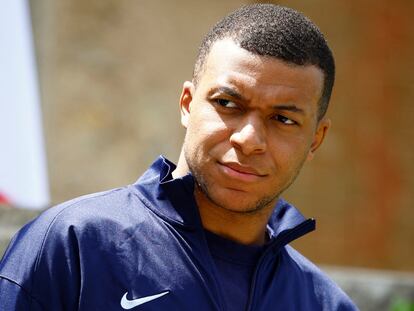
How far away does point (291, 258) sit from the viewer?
3.05 metres

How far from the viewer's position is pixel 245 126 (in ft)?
8.72

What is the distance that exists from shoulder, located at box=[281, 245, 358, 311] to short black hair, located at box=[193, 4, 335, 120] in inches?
17.4

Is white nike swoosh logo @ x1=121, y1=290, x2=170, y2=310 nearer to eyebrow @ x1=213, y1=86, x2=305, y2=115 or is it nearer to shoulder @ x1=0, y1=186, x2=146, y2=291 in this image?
shoulder @ x1=0, y1=186, x2=146, y2=291

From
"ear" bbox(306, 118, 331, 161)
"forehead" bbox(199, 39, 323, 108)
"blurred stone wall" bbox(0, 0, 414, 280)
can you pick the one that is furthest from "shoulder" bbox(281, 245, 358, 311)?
"blurred stone wall" bbox(0, 0, 414, 280)

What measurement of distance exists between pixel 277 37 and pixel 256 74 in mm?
134

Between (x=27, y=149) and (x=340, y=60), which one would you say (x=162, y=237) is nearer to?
(x=27, y=149)

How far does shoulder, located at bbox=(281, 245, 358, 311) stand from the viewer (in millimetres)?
2986

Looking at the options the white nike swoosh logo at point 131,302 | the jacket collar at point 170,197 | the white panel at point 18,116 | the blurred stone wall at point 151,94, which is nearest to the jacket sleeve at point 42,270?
the white nike swoosh logo at point 131,302

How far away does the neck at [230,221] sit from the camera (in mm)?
2777

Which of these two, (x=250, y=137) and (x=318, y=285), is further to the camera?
(x=318, y=285)

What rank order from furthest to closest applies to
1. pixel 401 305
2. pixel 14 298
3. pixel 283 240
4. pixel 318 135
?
pixel 401 305
pixel 318 135
pixel 283 240
pixel 14 298

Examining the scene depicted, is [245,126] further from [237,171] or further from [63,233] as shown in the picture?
[63,233]

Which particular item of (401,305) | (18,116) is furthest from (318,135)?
(401,305)

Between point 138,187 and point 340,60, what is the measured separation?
5.15 meters
